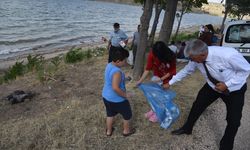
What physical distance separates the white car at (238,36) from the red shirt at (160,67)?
4.64 metres

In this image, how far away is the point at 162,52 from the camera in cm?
529

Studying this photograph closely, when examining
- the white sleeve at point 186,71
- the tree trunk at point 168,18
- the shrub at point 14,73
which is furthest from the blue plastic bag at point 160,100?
the shrub at point 14,73

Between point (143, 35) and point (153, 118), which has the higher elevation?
point (143, 35)

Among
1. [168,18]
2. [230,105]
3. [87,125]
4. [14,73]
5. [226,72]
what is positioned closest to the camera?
[226,72]

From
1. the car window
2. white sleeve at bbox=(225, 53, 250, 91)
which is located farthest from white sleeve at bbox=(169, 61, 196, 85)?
the car window

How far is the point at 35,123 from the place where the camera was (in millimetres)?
5828

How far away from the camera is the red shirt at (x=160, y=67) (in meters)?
5.61

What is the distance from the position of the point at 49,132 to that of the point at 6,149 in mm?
681

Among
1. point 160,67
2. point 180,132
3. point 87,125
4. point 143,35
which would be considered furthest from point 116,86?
point 143,35

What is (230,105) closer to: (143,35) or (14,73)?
(143,35)

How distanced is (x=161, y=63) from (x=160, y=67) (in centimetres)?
10

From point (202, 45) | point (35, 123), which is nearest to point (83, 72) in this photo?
point (35, 123)

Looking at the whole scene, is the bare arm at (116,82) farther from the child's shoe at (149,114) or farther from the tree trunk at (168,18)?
the tree trunk at (168,18)

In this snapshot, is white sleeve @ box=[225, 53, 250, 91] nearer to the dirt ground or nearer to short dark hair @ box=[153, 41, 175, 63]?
short dark hair @ box=[153, 41, 175, 63]
